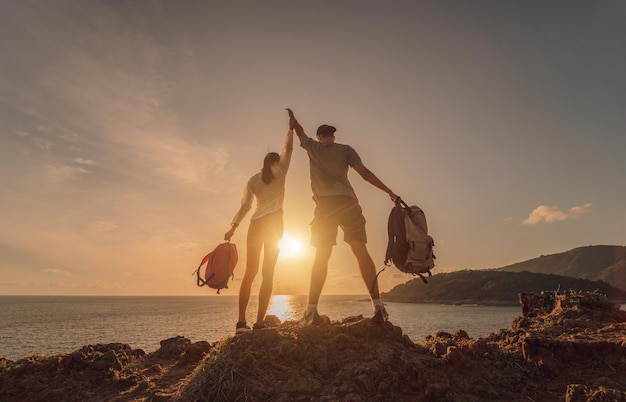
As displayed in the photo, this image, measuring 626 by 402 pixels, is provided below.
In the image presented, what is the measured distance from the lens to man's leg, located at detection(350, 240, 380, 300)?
17.1 feet

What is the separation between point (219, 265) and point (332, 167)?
2527mm

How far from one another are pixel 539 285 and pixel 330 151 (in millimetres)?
171294

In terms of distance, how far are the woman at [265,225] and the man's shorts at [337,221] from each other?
73cm

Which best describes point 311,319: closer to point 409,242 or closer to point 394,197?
point 409,242

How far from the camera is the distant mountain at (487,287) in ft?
461

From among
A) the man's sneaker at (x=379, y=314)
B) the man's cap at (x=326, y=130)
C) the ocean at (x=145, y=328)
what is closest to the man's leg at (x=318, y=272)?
the man's sneaker at (x=379, y=314)

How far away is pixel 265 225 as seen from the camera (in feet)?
19.0

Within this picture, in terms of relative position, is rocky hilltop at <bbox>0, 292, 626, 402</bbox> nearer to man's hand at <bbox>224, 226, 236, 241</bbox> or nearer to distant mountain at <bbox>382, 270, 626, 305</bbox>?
man's hand at <bbox>224, 226, 236, 241</bbox>

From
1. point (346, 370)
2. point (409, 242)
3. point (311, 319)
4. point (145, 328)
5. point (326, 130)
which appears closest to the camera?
Result: point (346, 370)

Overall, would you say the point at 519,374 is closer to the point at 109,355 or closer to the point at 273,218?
the point at 273,218

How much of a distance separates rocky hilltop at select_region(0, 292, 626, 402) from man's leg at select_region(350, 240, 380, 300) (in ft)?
1.65

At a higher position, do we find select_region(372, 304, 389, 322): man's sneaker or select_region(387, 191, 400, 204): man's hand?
select_region(387, 191, 400, 204): man's hand

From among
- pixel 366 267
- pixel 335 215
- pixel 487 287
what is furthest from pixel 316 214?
pixel 487 287

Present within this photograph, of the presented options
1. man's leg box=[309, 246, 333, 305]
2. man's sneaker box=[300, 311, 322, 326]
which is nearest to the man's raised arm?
man's leg box=[309, 246, 333, 305]
